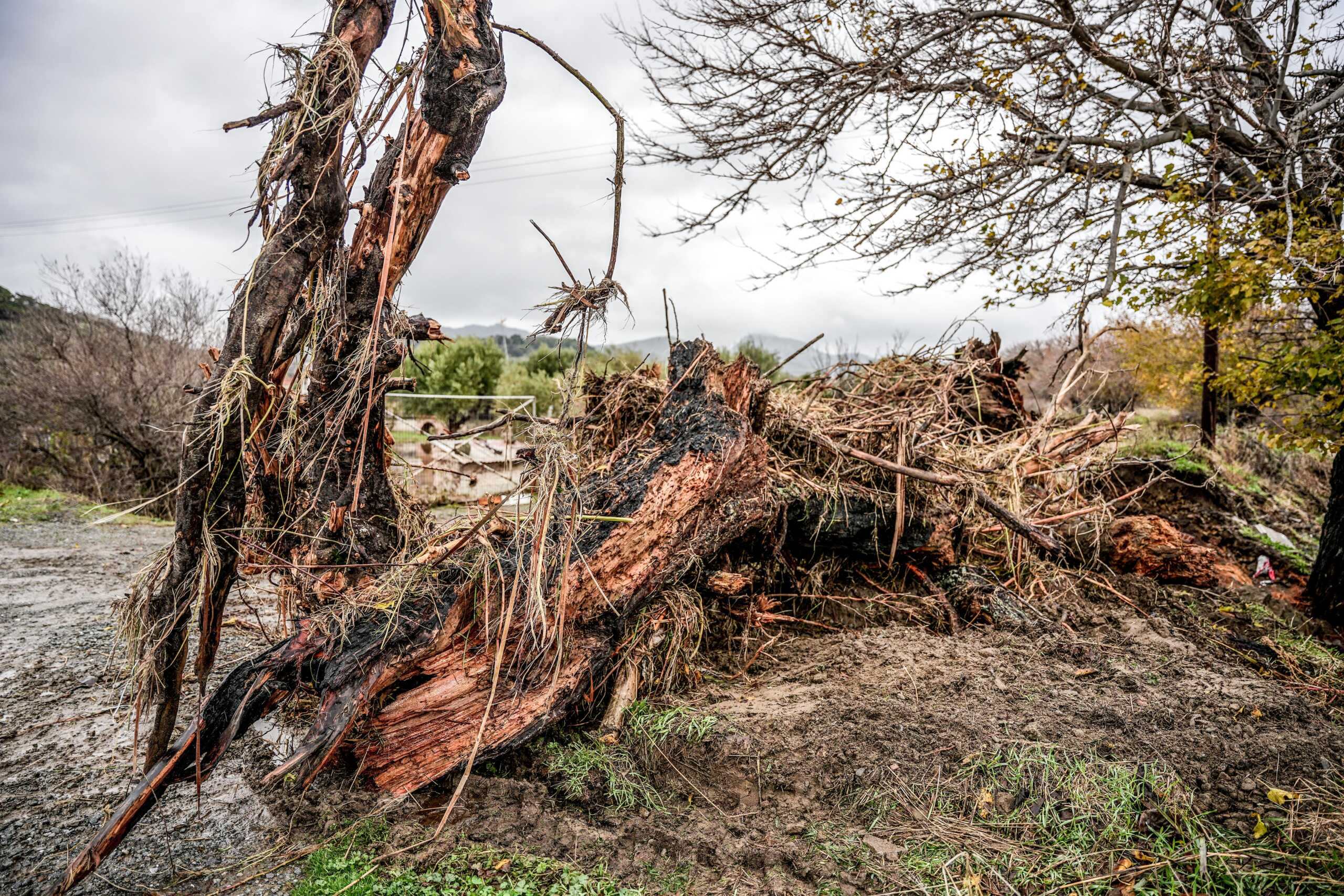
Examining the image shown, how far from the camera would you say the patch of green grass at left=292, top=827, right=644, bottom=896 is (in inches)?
85.1

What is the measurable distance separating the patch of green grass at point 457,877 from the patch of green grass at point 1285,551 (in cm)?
636

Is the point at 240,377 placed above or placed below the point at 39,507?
above

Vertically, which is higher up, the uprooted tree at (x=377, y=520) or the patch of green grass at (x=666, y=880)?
the uprooted tree at (x=377, y=520)

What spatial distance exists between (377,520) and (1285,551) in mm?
7324

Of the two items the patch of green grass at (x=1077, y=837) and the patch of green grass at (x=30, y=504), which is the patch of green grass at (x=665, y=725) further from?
the patch of green grass at (x=30, y=504)

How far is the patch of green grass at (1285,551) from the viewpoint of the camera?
5770mm

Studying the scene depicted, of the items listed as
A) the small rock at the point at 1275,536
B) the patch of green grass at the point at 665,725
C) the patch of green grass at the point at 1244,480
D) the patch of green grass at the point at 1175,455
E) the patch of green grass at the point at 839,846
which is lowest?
the patch of green grass at the point at 839,846

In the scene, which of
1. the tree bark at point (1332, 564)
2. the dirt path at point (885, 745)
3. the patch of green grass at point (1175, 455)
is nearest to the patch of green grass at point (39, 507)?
the dirt path at point (885, 745)

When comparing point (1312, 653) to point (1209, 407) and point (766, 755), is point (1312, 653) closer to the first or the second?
point (766, 755)

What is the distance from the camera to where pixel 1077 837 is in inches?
96.7

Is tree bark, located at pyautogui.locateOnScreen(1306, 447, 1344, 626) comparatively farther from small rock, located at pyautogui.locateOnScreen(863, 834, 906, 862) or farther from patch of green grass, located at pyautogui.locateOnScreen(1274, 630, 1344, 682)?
small rock, located at pyautogui.locateOnScreen(863, 834, 906, 862)

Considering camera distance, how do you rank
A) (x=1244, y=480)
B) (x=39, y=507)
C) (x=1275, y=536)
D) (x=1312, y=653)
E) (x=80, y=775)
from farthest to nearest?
(x=39, y=507) < (x=1244, y=480) < (x=1275, y=536) < (x=1312, y=653) < (x=80, y=775)

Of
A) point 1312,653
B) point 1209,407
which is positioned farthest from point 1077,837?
point 1209,407

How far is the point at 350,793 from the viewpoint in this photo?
263cm
